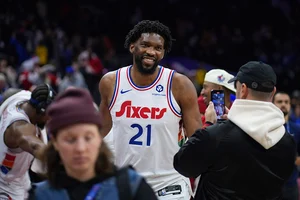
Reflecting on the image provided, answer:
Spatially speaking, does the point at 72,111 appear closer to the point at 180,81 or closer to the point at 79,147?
the point at 79,147

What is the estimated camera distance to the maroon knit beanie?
10.7 ft

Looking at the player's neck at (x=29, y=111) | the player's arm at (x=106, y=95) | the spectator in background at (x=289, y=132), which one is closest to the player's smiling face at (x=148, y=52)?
the player's arm at (x=106, y=95)

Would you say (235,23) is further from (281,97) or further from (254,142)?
(254,142)

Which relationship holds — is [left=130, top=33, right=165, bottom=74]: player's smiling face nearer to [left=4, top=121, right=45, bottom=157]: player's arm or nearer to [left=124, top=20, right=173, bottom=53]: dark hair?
[left=124, top=20, right=173, bottom=53]: dark hair

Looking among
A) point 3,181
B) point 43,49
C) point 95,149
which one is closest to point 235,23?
point 43,49

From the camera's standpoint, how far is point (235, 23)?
86.0 feet

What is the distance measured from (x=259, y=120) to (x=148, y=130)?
1.44 m

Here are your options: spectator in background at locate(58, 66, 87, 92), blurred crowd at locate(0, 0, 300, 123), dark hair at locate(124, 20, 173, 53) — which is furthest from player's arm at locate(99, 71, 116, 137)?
spectator in background at locate(58, 66, 87, 92)

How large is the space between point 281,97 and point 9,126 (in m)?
4.60

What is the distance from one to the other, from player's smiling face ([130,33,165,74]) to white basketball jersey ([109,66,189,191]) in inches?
6.8

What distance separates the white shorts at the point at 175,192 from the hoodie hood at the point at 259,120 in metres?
1.40

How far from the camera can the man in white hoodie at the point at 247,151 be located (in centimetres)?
457

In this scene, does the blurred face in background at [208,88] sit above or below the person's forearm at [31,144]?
above

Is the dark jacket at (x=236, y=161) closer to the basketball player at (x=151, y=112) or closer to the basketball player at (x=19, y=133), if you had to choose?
the basketball player at (x=151, y=112)
